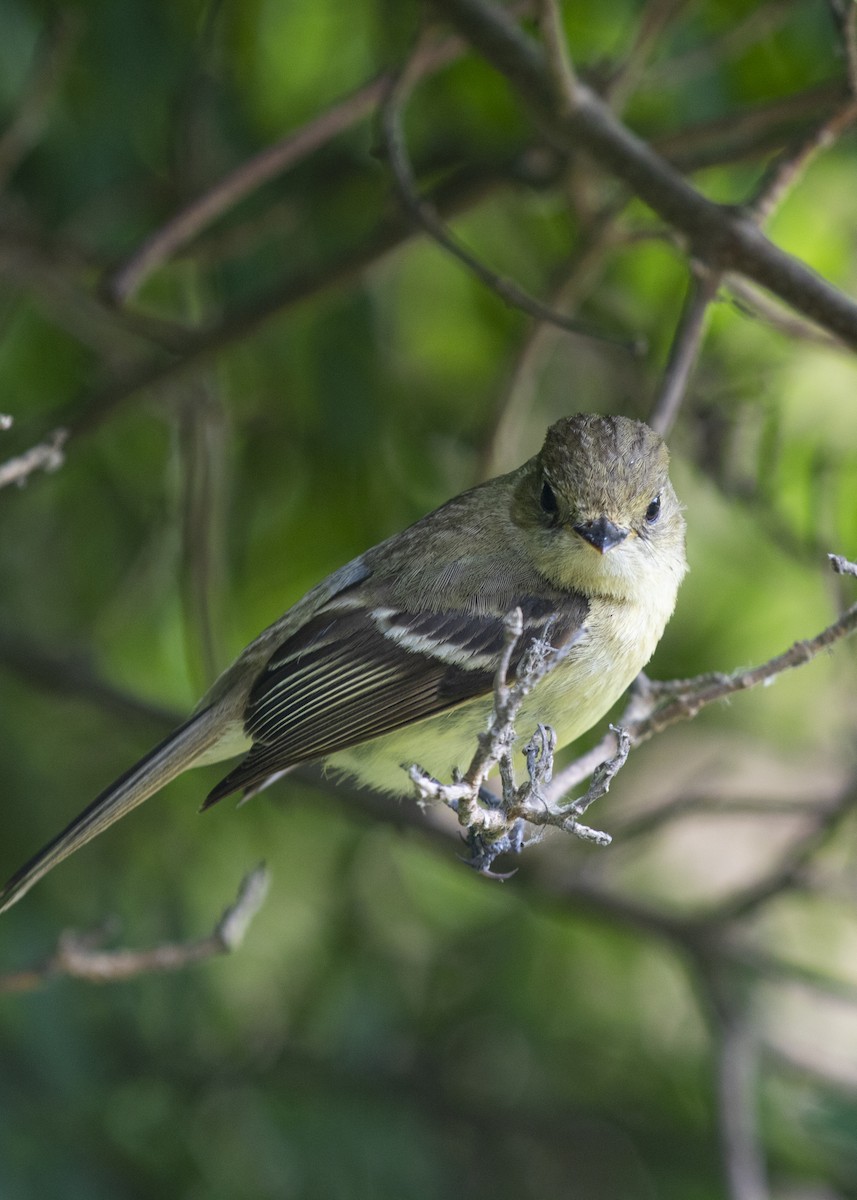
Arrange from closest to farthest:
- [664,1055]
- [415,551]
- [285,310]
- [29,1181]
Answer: [29,1181]
[415,551]
[285,310]
[664,1055]

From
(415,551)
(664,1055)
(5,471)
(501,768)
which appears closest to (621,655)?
(415,551)

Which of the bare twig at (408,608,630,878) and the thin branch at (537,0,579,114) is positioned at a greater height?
the thin branch at (537,0,579,114)

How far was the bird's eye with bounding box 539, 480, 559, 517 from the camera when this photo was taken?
9.81 ft

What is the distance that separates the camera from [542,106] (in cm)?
300

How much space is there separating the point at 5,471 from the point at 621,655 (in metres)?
1.25

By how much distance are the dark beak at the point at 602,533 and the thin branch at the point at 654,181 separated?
0.56m

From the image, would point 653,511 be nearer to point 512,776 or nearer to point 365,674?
point 365,674

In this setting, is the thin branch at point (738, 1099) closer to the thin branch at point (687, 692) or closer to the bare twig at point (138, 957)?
the thin branch at point (687, 692)

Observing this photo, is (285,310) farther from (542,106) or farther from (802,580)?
(802,580)

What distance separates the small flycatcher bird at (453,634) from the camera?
2.86 metres

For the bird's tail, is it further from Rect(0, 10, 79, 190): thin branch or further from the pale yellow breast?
Rect(0, 10, 79, 190): thin branch

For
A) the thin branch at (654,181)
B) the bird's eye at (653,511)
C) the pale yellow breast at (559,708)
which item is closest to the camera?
the thin branch at (654,181)

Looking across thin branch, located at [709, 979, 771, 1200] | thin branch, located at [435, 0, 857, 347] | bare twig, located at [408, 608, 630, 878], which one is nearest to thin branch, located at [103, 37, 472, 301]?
thin branch, located at [435, 0, 857, 347]

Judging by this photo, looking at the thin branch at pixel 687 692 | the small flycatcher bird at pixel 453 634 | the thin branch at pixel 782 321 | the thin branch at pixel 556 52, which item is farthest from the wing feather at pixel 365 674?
Answer: the thin branch at pixel 556 52
